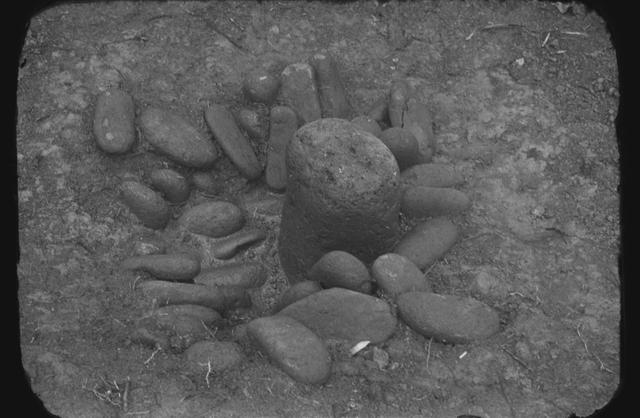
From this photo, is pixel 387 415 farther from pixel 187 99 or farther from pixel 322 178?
pixel 187 99

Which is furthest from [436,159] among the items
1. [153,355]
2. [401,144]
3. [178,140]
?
[153,355]

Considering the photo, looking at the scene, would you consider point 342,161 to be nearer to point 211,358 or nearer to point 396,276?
point 396,276

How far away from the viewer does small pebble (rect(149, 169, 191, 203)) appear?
5.46 meters

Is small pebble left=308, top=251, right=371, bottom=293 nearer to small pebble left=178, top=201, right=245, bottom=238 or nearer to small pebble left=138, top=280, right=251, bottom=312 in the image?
small pebble left=138, top=280, right=251, bottom=312

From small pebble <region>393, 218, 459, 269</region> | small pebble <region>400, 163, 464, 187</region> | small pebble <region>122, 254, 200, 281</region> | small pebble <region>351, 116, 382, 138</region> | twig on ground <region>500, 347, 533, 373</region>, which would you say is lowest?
small pebble <region>122, 254, 200, 281</region>

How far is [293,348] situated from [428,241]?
1011mm

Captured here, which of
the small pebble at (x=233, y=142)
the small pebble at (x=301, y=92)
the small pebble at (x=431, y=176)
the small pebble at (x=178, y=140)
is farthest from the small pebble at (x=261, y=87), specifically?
the small pebble at (x=431, y=176)

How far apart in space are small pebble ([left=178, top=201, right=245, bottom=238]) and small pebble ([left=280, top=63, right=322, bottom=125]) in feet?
2.13

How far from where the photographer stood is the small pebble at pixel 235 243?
17.7 ft

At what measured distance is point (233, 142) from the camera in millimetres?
5648

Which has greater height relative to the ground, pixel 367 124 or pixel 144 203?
pixel 367 124

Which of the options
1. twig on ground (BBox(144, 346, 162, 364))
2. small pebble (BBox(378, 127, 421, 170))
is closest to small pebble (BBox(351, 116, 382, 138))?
small pebble (BBox(378, 127, 421, 170))

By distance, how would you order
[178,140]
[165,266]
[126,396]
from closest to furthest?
[126,396], [165,266], [178,140]

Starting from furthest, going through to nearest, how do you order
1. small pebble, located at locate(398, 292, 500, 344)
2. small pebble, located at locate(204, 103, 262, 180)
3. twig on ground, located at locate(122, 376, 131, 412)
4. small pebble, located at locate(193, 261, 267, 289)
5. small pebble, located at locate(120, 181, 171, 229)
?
small pebble, located at locate(204, 103, 262, 180)
small pebble, located at locate(120, 181, 171, 229)
small pebble, located at locate(193, 261, 267, 289)
small pebble, located at locate(398, 292, 500, 344)
twig on ground, located at locate(122, 376, 131, 412)
